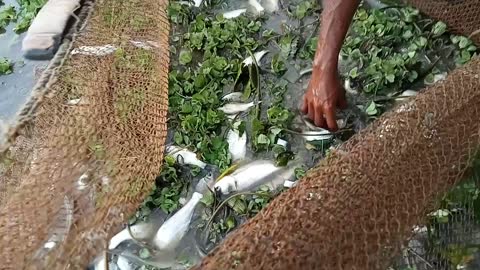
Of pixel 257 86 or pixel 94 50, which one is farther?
pixel 257 86

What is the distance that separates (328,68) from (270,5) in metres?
0.44

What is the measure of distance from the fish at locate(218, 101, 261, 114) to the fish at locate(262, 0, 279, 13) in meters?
0.36

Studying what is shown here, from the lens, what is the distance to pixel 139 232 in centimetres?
152

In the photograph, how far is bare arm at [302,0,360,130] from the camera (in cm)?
152

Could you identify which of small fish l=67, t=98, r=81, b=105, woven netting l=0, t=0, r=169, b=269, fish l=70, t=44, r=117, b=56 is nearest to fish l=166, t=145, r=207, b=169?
woven netting l=0, t=0, r=169, b=269

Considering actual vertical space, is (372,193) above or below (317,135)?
above

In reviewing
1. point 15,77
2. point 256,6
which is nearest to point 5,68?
point 15,77

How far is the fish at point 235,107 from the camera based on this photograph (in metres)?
1.72

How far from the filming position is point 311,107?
1.65 meters

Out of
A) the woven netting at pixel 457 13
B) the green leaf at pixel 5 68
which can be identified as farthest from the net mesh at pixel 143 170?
the woven netting at pixel 457 13

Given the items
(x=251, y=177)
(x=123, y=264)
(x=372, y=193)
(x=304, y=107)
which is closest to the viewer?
(x=372, y=193)

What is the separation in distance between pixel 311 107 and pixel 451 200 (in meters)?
0.71

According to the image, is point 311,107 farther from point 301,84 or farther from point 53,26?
point 53,26

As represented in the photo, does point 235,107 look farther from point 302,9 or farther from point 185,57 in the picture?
point 302,9
